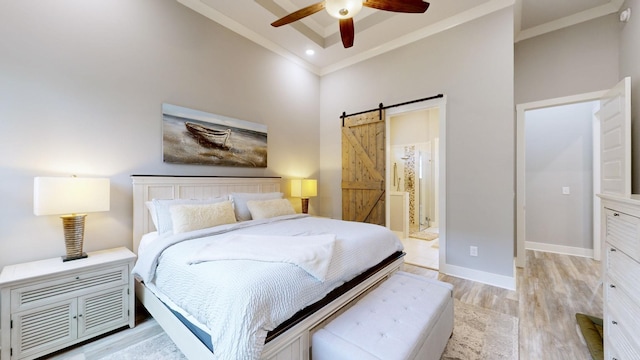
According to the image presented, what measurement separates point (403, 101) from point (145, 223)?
12.1 feet

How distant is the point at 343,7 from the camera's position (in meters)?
1.99

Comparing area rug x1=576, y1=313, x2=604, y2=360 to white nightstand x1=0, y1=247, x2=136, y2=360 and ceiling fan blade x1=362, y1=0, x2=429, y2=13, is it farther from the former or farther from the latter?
white nightstand x1=0, y1=247, x2=136, y2=360

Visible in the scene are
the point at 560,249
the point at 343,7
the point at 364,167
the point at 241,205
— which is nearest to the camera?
the point at 343,7

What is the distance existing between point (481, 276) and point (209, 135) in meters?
3.84

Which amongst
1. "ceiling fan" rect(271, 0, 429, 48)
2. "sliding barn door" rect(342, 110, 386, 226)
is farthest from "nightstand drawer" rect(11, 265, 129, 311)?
"sliding barn door" rect(342, 110, 386, 226)

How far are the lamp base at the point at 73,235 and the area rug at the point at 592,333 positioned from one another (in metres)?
3.97

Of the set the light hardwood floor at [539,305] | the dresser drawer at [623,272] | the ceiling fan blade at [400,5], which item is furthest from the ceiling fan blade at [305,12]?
the light hardwood floor at [539,305]

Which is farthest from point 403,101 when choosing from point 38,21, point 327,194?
point 38,21

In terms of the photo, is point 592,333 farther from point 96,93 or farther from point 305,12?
point 96,93

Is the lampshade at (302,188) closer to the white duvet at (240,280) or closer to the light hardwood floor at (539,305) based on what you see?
the white duvet at (240,280)

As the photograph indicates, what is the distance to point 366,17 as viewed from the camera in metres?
3.42

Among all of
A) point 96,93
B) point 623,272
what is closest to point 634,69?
point 623,272

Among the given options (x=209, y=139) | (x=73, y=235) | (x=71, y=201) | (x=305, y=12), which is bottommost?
(x=73, y=235)

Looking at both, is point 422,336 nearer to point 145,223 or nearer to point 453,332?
point 453,332
